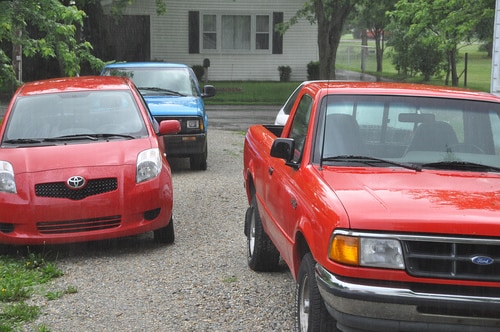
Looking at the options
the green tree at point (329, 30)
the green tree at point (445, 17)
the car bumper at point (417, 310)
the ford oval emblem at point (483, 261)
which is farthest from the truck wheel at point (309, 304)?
the green tree at point (329, 30)

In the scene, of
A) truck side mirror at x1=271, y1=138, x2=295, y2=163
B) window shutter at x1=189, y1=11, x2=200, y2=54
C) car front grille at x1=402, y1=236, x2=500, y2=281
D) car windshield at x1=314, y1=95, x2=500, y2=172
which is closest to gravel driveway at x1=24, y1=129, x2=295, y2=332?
truck side mirror at x1=271, y1=138, x2=295, y2=163

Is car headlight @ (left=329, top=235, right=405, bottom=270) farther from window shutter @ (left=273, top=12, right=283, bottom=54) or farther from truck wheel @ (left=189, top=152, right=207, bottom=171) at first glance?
window shutter @ (left=273, top=12, right=283, bottom=54)

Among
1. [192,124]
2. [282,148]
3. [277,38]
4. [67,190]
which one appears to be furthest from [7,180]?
[277,38]

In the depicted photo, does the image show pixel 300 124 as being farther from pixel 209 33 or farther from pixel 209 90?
pixel 209 33

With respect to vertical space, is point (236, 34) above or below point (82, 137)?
above

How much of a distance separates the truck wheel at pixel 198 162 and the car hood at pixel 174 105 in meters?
0.76

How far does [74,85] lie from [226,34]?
85.2 feet

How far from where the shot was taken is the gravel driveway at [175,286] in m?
5.52

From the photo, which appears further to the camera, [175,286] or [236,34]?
[236,34]

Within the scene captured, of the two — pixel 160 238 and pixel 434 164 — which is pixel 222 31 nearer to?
pixel 160 238

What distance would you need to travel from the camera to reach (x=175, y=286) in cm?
Answer: 638

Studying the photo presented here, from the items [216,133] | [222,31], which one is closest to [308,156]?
[216,133]

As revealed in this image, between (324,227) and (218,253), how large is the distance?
3440mm

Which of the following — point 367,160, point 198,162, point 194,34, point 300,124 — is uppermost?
point 194,34
